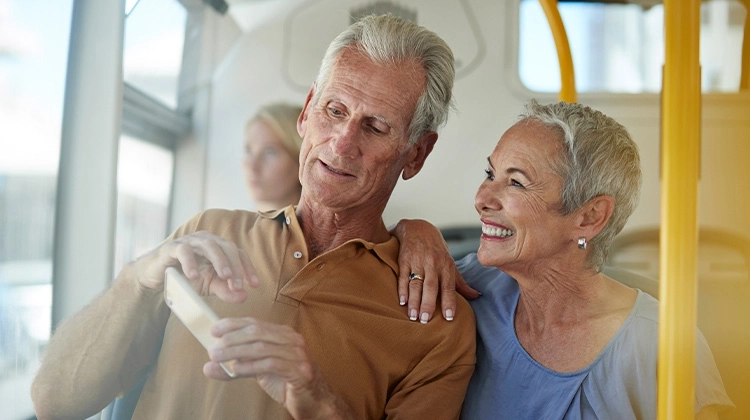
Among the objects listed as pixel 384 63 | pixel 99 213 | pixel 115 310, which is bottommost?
pixel 115 310

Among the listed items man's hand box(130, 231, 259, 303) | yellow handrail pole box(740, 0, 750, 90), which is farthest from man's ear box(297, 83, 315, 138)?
yellow handrail pole box(740, 0, 750, 90)

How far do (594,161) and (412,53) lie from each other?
0.37m

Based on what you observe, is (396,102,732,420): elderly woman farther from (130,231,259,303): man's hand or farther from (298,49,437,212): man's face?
(130,231,259,303): man's hand

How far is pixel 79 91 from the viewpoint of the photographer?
131 cm

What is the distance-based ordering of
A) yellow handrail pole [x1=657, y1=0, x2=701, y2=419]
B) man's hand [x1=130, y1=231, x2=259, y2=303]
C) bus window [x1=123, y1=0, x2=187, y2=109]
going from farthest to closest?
bus window [x1=123, y1=0, x2=187, y2=109]
man's hand [x1=130, y1=231, x2=259, y2=303]
yellow handrail pole [x1=657, y1=0, x2=701, y2=419]

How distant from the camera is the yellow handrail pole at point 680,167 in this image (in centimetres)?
101

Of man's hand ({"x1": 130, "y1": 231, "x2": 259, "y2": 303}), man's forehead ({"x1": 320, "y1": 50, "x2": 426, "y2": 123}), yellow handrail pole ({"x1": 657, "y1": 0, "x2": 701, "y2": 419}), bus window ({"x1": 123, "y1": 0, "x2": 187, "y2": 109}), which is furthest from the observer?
bus window ({"x1": 123, "y1": 0, "x2": 187, "y2": 109})

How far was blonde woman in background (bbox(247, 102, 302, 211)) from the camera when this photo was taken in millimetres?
1374

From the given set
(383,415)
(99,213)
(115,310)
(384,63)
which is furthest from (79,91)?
(383,415)

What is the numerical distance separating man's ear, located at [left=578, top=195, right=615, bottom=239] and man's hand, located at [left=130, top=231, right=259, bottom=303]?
1.92ft

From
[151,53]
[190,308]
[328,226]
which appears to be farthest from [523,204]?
[151,53]

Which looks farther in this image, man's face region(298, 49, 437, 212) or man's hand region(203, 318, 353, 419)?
man's face region(298, 49, 437, 212)

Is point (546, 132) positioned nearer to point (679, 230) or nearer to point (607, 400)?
point (679, 230)

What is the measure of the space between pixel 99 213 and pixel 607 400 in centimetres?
94
